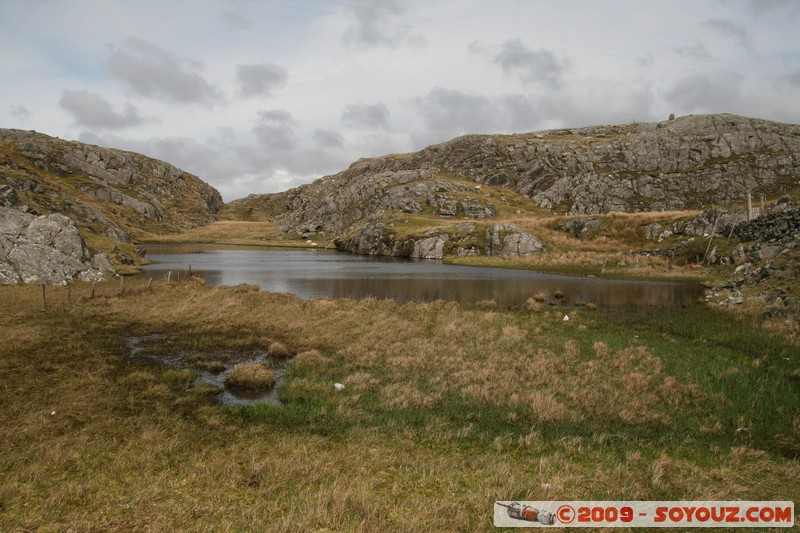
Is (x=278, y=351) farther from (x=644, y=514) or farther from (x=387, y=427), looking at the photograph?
(x=644, y=514)

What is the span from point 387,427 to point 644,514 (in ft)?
27.5

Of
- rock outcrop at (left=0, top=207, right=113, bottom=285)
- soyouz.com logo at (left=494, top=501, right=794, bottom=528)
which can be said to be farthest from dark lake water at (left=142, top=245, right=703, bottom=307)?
soyouz.com logo at (left=494, top=501, right=794, bottom=528)

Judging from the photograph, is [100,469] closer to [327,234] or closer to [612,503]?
[612,503]

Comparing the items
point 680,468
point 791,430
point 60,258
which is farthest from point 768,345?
point 60,258

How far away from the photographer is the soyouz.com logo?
997 centimetres

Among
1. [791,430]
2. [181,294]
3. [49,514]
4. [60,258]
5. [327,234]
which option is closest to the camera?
[49,514]

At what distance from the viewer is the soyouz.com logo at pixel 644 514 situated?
392 inches

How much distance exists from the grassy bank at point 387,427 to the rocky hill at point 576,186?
87559 mm

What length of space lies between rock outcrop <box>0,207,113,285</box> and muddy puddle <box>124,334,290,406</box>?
3360cm

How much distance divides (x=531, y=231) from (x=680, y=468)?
10522 cm

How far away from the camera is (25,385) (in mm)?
18781

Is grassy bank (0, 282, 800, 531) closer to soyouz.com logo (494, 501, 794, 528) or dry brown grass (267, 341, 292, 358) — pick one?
soyouz.com logo (494, 501, 794, 528)

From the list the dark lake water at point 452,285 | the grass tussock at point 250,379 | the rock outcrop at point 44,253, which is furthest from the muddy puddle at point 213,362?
the rock outcrop at point 44,253

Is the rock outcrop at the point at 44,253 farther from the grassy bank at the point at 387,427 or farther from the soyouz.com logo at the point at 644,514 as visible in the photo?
the soyouz.com logo at the point at 644,514
